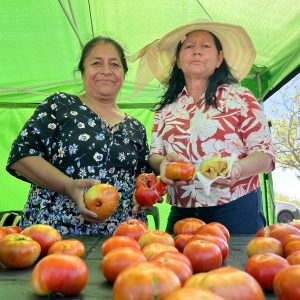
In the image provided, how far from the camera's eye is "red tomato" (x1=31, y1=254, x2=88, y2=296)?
1007 millimetres

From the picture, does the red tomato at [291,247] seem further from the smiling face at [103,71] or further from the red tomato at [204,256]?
the smiling face at [103,71]

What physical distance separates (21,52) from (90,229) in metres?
2.39

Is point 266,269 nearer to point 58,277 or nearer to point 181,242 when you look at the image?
point 181,242

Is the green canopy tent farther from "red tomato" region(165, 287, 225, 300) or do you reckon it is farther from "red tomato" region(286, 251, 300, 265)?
"red tomato" region(165, 287, 225, 300)

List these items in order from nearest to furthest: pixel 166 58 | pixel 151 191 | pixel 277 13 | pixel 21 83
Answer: pixel 151 191 < pixel 166 58 < pixel 277 13 < pixel 21 83

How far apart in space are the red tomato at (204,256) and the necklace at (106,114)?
1.31m

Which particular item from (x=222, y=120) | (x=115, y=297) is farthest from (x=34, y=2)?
(x=115, y=297)

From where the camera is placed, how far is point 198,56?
2232mm

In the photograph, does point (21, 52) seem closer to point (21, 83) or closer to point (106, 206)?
point (21, 83)

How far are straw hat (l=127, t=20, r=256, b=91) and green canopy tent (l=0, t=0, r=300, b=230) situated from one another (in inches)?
7.3

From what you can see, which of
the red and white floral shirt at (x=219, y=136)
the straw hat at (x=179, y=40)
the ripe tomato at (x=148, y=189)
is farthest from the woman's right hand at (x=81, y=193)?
the straw hat at (x=179, y=40)

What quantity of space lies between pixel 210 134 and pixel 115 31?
2.07m

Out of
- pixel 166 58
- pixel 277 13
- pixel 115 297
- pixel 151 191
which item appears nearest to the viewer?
pixel 115 297

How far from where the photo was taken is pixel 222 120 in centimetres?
218
